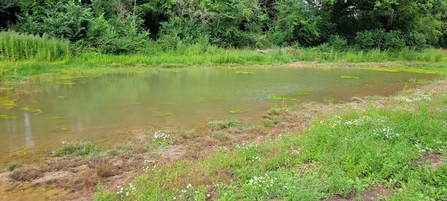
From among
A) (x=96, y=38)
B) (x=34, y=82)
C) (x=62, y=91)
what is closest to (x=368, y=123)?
(x=62, y=91)

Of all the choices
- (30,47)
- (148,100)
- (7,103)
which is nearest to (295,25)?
(30,47)

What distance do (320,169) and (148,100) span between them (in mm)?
6834

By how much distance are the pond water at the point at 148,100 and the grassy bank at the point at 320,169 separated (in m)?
2.60

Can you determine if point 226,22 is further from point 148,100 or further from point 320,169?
point 320,169

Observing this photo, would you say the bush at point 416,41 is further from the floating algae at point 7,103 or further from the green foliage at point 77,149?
the green foliage at point 77,149

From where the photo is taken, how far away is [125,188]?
403 cm

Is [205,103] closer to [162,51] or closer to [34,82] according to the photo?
[34,82]

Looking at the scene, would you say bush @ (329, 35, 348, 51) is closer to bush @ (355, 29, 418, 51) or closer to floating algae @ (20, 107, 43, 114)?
bush @ (355, 29, 418, 51)

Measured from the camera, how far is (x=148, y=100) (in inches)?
394

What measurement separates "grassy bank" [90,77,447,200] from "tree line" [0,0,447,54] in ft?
50.5

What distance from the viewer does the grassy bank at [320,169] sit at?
356 centimetres

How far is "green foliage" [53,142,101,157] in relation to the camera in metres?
5.57


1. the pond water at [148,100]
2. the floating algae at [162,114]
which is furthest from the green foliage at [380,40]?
the floating algae at [162,114]

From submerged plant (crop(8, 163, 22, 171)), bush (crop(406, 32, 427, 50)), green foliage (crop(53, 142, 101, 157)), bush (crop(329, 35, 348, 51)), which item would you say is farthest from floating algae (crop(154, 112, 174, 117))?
bush (crop(406, 32, 427, 50))
